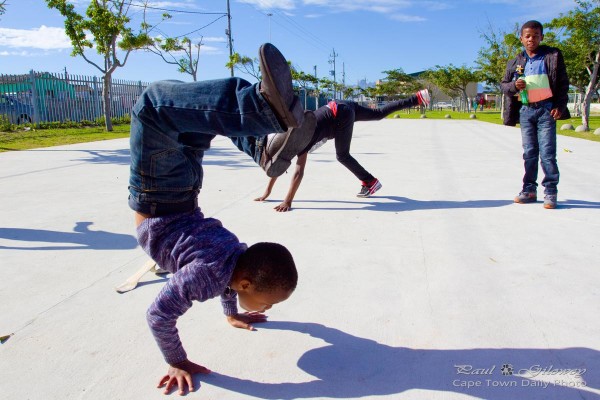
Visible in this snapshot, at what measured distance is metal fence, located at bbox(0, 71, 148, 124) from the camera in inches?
669

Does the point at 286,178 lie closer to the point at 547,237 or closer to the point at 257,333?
the point at 547,237

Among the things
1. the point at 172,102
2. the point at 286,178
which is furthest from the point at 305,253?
the point at 286,178

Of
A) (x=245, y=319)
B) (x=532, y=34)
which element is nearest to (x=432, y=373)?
(x=245, y=319)

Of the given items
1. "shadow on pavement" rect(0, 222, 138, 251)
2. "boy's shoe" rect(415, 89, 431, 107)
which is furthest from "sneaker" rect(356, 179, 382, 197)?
"shadow on pavement" rect(0, 222, 138, 251)

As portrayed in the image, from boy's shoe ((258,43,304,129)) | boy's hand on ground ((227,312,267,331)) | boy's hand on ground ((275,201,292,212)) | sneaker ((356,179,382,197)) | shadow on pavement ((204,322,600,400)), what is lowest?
shadow on pavement ((204,322,600,400))

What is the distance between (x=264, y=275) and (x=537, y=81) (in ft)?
12.2

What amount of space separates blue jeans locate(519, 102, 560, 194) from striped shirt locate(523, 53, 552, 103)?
100 millimetres

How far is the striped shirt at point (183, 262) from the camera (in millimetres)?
1690

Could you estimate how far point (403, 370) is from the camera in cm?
179

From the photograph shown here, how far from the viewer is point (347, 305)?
2.32 meters

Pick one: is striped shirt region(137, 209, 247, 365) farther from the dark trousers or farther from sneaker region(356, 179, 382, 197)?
sneaker region(356, 179, 382, 197)

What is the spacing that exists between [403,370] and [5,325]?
178 cm

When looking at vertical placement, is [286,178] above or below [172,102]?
below

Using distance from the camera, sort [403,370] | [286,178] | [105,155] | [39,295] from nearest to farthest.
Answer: [403,370] < [39,295] < [286,178] < [105,155]
